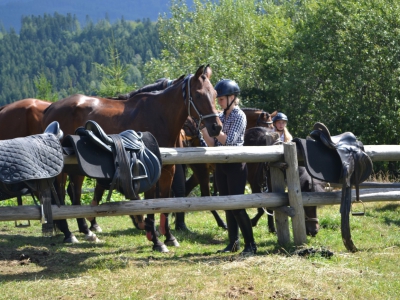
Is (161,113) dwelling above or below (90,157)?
above

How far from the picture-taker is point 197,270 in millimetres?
5488

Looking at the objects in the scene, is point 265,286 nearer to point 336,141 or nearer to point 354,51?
point 336,141

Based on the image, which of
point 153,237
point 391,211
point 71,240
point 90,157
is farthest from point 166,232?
point 391,211

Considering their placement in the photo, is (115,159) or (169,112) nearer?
(115,159)

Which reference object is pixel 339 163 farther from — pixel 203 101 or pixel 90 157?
pixel 90 157

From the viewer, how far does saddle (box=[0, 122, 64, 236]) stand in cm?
511

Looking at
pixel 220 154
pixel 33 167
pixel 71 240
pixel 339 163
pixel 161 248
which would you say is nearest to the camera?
pixel 33 167

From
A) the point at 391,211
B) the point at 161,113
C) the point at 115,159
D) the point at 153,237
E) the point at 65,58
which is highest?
the point at 65,58

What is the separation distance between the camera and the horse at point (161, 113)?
6.77 m

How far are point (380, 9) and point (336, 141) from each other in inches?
714

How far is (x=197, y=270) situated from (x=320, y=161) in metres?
1.84

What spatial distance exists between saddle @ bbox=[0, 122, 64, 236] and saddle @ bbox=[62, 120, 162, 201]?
22 cm

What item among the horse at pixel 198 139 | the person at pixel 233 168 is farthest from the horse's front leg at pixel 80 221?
the person at pixel 233 168

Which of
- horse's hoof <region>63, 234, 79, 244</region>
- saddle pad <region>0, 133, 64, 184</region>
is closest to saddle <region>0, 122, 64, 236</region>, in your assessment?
saddle pad <region>0, 133, 64, 184</region>
